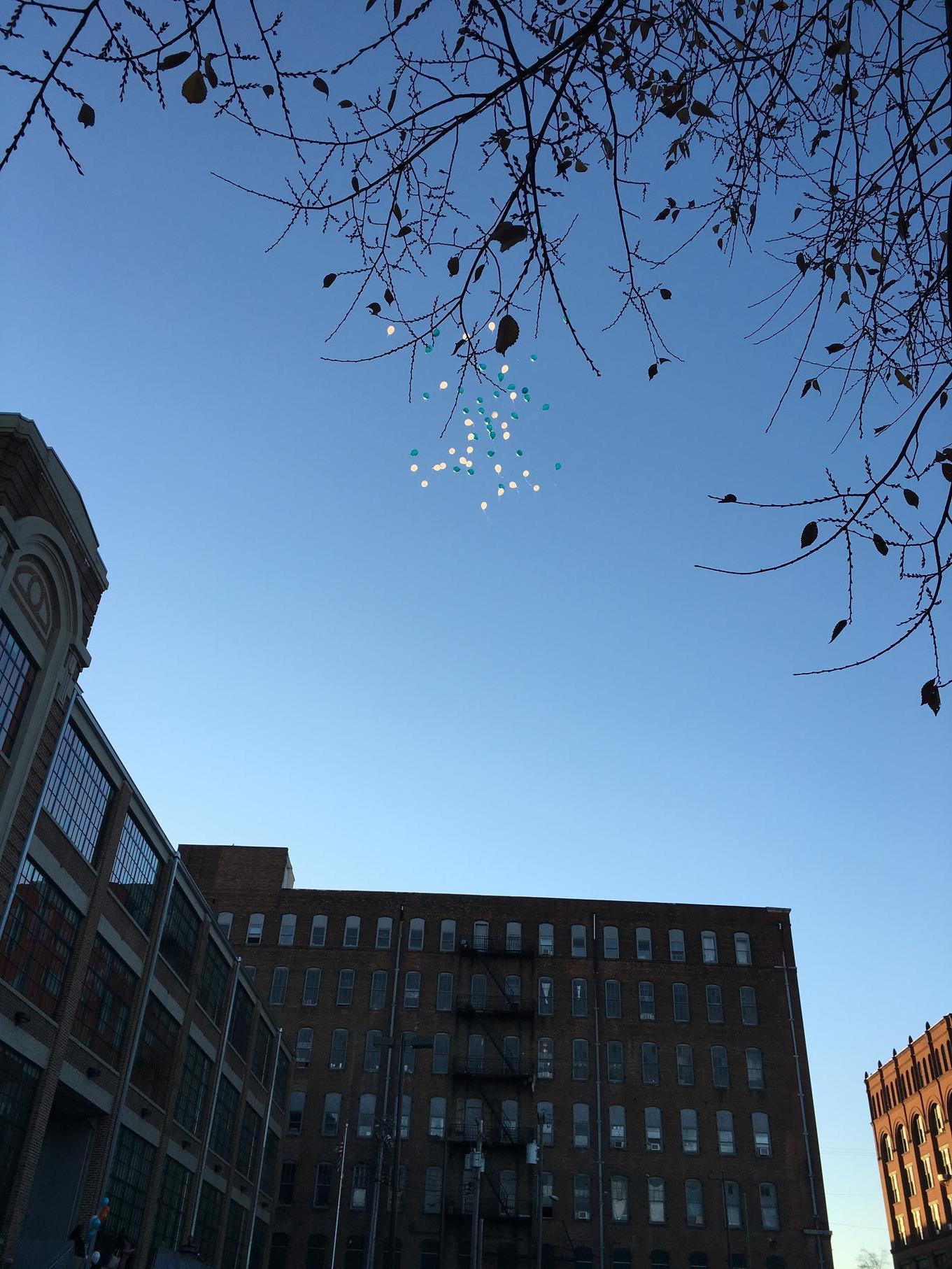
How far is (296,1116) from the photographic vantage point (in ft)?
189

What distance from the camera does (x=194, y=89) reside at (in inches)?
180

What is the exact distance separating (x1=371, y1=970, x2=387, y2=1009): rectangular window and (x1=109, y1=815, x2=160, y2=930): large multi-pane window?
3362 centimetres

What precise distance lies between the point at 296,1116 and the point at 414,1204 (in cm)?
767

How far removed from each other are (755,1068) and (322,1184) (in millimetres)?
23761

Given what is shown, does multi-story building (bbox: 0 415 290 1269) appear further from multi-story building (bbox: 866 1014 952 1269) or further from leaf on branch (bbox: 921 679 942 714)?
multi-story building (bbox: 866 1014 952 1269)

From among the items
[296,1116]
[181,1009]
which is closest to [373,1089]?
[296,1116]

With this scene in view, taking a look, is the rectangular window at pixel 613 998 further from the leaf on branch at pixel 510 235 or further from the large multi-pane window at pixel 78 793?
the leaf on branch at pixel 510 235

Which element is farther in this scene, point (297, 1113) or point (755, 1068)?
point (755, 1068)

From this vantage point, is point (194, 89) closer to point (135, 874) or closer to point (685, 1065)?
point (135, 874)

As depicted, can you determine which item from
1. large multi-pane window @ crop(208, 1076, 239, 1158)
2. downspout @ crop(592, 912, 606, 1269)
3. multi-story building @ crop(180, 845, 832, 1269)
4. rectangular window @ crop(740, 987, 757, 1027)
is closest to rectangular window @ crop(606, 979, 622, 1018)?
multi-story building @ crop(180, 845, 832, 1269)

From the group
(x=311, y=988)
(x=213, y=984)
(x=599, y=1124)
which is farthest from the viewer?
(x=311, y=988)

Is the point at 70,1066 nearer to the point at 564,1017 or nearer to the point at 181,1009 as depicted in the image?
the point at 181,1009

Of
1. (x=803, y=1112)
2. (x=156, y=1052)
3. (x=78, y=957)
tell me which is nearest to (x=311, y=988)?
(x=803, y=1112)

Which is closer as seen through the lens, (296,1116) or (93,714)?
(93,714)
